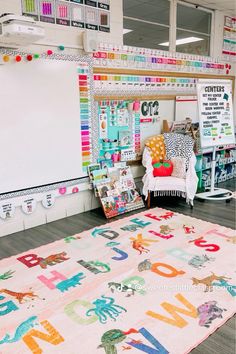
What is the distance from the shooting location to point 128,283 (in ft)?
7.92

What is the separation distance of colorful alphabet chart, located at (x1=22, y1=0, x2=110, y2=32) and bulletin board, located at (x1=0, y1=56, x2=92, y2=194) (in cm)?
40

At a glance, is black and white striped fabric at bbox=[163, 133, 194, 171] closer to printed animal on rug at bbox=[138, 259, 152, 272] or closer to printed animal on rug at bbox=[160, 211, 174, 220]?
printed animal on rug at bbox=[160, 211, 174, 220]

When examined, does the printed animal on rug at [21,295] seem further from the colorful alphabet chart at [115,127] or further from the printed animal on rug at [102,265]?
the colorful alphabet chart at [115,127]

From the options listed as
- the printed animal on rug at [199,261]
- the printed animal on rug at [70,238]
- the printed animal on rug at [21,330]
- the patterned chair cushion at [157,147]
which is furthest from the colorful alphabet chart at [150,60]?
the printed animal on rug at [21,330]

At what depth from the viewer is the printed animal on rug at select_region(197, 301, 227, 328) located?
1994mm

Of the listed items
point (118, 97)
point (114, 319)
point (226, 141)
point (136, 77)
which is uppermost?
point (136, 77)

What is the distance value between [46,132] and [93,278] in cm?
171

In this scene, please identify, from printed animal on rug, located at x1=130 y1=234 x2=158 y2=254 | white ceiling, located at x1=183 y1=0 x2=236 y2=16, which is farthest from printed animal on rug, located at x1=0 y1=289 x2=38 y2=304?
white ceiling, located at x1=183 y1=0 x2=236 y2=16

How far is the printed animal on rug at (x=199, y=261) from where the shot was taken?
2664 millimetres

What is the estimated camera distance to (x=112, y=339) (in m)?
1.86

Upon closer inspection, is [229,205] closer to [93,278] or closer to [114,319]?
[93,278]

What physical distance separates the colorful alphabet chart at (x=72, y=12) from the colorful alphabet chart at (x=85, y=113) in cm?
48

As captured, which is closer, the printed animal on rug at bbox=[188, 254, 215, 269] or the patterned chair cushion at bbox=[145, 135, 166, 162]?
the printed animal on rug at bbox=[188, 254, 215, 269]

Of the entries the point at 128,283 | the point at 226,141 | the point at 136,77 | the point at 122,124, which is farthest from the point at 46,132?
the point at 226,141
